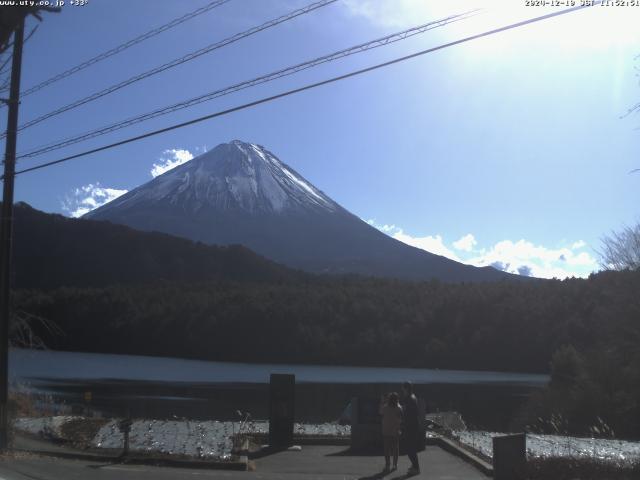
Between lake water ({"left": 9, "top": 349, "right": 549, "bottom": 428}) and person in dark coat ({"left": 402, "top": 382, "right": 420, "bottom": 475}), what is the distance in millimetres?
13953

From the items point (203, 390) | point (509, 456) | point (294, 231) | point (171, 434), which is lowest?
point (203, 390)

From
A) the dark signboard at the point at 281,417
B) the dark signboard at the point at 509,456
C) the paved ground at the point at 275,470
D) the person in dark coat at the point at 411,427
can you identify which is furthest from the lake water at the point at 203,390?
the dark signboard at the point at 509,456

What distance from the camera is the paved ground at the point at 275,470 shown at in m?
11.7

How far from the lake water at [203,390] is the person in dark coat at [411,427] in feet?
45.8

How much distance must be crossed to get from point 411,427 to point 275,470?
2355 mm

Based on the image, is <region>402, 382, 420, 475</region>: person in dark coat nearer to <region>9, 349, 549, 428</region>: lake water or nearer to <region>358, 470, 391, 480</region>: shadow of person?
<region>358, 470, 391, 480</region>: shadow of person

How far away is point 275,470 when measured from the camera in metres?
12.9

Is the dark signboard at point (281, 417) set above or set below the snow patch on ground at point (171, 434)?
above

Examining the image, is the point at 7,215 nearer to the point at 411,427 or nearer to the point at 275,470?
the point at 275,470

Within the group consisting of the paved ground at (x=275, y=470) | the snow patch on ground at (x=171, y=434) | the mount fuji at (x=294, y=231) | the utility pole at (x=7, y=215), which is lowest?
the paved ground at (x=275, y=470)

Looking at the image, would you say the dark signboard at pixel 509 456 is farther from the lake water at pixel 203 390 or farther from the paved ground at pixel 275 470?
the lake water at pixel 203 390

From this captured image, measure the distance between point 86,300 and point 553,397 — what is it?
68.2m

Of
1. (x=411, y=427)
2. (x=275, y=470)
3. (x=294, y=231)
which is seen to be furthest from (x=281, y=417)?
(x=294, y=231)

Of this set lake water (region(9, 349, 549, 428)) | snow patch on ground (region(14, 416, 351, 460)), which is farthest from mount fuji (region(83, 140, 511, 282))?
snow patch on ground (region(14, 416, 351, 460))
